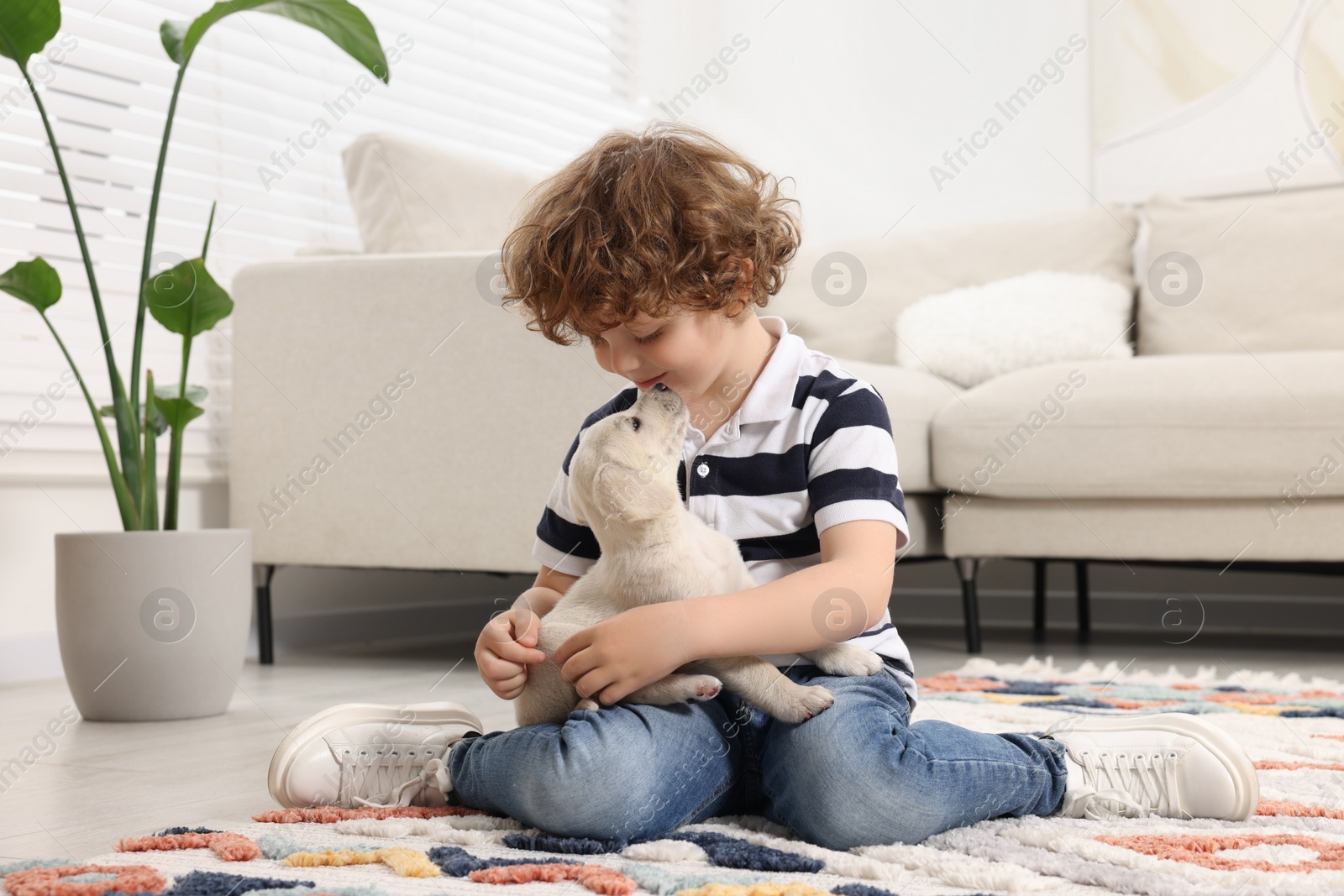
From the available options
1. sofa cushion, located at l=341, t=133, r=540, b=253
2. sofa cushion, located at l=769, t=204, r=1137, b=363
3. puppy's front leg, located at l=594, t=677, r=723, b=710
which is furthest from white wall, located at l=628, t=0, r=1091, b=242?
puppy's front leg, located at l=594, t=677, r=723, b=710

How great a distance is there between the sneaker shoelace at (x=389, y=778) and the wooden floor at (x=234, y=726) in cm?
10

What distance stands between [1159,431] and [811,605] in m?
1.42

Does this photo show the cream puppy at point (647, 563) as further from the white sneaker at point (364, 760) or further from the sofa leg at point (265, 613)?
the sofa leg at point (265, 613)

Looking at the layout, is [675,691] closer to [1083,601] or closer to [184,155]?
[184,155]

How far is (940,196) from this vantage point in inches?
146

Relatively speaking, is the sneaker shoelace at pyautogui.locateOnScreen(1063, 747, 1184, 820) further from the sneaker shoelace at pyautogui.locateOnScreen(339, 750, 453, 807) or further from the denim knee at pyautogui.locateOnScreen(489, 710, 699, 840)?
the sneaker shoelace at pyautogui.locateOnScreen(339, 750, 453, 807)

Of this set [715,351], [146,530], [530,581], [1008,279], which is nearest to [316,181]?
[530,581]

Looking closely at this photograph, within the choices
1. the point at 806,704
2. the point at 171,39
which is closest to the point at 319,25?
the point at 171,39

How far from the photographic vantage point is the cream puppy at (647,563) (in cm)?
103

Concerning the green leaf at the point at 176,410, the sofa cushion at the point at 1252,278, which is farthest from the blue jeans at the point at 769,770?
the sofa cushion at the point at 1252,278

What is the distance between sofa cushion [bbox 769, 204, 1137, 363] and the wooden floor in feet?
2.63

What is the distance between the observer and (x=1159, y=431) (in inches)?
87.6

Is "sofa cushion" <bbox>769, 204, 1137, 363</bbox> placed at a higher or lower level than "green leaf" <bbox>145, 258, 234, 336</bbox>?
higher

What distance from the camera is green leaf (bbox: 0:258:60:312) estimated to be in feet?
5.83
